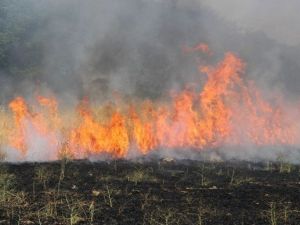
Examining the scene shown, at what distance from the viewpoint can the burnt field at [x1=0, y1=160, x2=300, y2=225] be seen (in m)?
11.9

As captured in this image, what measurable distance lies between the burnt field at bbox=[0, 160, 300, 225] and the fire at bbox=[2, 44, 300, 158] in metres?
3.22

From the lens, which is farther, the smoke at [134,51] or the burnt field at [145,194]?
the smoke at [134,51]

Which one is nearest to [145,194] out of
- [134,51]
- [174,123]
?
[174,123]

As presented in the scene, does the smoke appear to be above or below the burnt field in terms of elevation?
above

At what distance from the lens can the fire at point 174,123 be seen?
23.8 metres

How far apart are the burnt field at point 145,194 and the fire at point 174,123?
3.22 meters

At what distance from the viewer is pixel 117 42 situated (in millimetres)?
41875

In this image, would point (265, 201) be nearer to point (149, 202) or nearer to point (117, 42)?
point (149, 202)

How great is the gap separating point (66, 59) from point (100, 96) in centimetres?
1108

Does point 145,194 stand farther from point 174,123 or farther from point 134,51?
point 134,51

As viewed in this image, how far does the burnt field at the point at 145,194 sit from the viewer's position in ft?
39.0

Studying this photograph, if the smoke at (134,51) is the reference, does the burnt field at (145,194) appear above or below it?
below

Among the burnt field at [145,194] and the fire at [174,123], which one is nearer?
the burnt field at [145,194]

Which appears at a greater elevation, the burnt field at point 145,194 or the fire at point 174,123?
the fire at point 174,123
